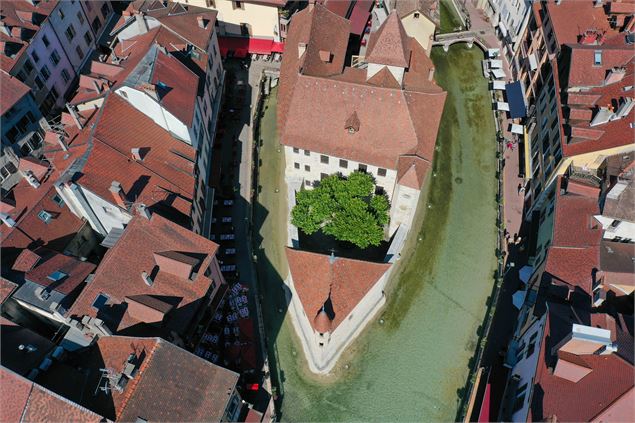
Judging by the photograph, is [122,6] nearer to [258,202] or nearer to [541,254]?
[258,202]

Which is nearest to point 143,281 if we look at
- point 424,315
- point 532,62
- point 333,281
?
point 333,281

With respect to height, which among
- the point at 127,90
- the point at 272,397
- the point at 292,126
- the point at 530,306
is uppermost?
the point at 292,126

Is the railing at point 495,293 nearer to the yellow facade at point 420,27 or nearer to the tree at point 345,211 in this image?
the tree at point 345,211

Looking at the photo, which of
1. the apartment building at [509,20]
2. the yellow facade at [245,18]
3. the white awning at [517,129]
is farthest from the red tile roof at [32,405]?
the apartment building at [509,20]

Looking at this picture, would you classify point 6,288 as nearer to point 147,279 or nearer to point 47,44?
point 147,279

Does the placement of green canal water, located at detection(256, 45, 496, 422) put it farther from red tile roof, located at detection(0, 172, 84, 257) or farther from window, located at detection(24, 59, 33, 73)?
window, located at detection(24, 59, 33, 73)

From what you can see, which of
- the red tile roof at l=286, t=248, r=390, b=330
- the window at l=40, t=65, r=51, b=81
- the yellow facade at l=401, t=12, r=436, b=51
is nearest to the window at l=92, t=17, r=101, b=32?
the window at l=40, t=65, r=51, b=81

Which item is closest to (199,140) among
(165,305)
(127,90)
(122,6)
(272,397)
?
(127,90)

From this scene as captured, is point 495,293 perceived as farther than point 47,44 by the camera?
No
